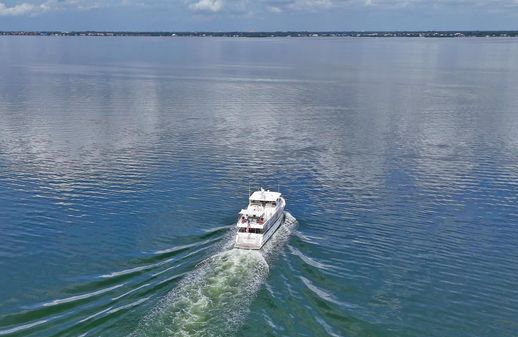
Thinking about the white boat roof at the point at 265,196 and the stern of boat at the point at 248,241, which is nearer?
the stern of boat at the point at 248,241

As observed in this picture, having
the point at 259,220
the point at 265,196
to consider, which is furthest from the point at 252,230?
the point at 265,196

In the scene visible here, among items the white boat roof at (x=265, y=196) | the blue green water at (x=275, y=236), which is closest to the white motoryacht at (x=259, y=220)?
the white boat roof at (x=265, y=196)

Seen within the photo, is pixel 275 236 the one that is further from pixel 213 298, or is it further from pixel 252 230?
pixel 213 298

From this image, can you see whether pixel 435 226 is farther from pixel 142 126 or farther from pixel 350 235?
pixel 142 126

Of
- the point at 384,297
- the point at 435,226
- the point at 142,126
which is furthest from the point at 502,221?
the point at 142,126

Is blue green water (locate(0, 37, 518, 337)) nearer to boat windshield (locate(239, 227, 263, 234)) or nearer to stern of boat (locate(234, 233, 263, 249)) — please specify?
stern of boat (locate(234, 233, 263, 249))

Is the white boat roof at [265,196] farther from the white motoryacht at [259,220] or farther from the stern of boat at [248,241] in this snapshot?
the stern of boat at [248,241]
